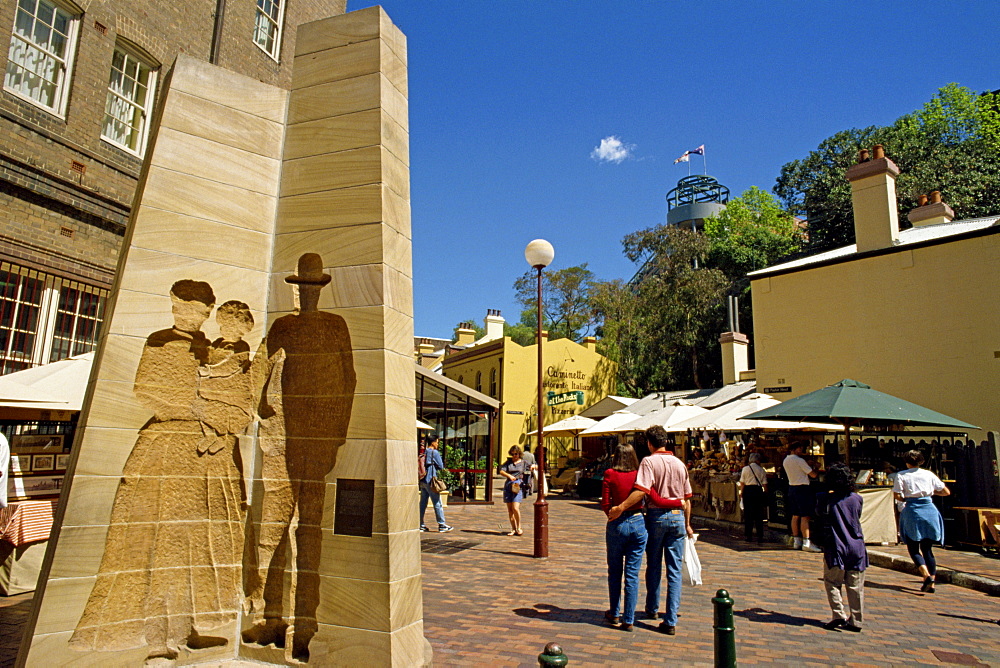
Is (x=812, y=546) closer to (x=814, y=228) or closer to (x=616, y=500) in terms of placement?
(x=616, y=500)

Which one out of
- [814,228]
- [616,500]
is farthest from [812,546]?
[814,228]

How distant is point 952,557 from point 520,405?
75.8 ft

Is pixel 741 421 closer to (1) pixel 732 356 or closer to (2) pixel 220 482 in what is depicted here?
(1) pixel 732 356

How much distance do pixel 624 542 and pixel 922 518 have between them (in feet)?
14.6

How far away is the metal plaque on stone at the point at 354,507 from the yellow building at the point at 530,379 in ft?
83.2

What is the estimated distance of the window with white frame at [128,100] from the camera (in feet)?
37.9

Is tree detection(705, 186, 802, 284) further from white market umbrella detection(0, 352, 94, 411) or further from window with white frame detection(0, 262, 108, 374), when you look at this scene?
white market umbrella detection(0, 352, 94, 411)

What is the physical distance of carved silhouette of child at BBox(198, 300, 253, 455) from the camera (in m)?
4.98

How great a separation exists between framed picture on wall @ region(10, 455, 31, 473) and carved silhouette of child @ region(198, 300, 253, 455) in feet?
18.5

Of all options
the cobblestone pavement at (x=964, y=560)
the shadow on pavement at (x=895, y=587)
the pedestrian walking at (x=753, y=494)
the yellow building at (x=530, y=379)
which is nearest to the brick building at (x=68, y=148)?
the pedestrian walking at (x=753, y=494)

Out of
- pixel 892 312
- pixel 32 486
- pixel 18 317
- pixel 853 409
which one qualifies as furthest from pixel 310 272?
pixel 892 312

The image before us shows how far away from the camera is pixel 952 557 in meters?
10.2

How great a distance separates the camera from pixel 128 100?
11.8 metres

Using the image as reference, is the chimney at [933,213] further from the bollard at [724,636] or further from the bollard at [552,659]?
the bollard at [552,659]
